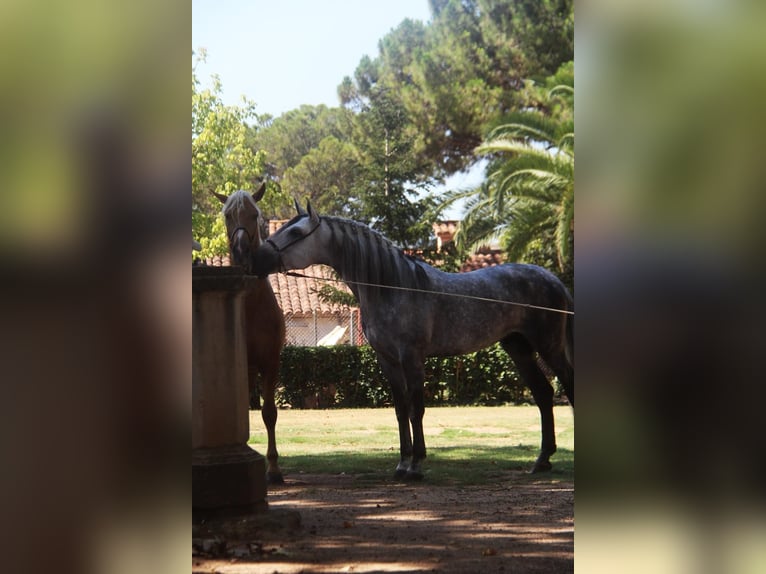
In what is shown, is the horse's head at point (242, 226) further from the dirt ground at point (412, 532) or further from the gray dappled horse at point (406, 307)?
the dirt ground at point (412, 532)

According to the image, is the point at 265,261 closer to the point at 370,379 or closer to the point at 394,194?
the point at 370,379

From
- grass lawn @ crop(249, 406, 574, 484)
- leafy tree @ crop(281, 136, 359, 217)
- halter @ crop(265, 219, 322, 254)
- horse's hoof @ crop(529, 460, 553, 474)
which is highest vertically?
leafy tree @ crop(281, 136, 359, 217)

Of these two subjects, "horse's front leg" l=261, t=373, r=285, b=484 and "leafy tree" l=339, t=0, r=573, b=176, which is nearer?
"horse's front leg" l=261, t=373, r=285, b=484

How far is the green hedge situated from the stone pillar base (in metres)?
11.4

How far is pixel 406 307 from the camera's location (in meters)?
7.12

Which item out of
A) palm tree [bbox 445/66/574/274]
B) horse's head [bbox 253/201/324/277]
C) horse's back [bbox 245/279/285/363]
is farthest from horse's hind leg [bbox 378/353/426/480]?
palm tree [bbox 445/66/574/274]

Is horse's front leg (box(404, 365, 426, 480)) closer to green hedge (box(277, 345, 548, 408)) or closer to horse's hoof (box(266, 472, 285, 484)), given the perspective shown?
horse's hoof (box(266, 472, 285, 484))

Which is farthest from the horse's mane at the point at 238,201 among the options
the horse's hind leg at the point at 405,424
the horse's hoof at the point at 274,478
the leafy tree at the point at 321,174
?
the leafy tree at the point at 321,174

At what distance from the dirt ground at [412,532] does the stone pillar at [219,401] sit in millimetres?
289

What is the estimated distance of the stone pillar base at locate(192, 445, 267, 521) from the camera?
4.25m

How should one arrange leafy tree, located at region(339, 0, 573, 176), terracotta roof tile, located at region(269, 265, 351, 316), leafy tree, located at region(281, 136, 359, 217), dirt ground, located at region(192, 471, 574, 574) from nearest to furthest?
dirt ground, located at region(192, 471, 574, 574), terracotta roof tile, located at region(269, 265, 351, 316), leafy tree, located at region(339, 0, 573, 176), leafy tree, located at region(281, 136, 359, 217)
